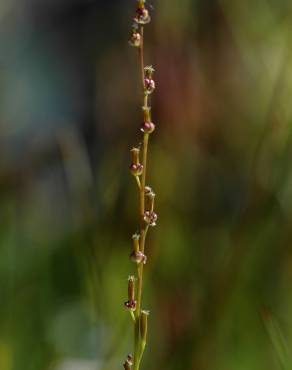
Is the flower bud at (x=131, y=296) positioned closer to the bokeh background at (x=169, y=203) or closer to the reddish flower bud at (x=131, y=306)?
the reddish flower bud at (x=131, y=306)

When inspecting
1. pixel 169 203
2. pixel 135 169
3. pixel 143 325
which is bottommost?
pixel 143 325

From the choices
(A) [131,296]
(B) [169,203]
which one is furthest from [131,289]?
(B) [169,203]

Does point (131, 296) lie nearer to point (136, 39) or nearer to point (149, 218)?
point (149, 218)

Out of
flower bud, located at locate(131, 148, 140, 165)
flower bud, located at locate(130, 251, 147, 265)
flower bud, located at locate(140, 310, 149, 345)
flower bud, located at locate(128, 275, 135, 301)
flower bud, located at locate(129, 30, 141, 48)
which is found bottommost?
flower bud, located at locate(140, 310, 149, 345)

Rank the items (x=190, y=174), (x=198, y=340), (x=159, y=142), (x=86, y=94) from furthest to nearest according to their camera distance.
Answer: (x=86, y=94), (x=159, y=142), (x=190, y=174), (x=198, y=340)

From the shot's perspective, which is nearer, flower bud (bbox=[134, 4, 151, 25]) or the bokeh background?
flower bud (bbox=[134, 4, 151, 25])

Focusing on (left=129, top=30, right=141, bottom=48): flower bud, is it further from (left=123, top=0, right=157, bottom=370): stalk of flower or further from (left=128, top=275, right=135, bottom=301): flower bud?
(left=128, top=275, right=135, bottom=301): flower bud

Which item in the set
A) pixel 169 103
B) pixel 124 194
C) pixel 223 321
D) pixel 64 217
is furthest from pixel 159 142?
pixel 223 321

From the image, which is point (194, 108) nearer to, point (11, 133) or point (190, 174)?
point (190, 174)

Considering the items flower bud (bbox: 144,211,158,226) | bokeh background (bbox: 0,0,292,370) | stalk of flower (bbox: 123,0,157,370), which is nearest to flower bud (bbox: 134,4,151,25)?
stalk of flower (bbox: 123,0,157,370)
